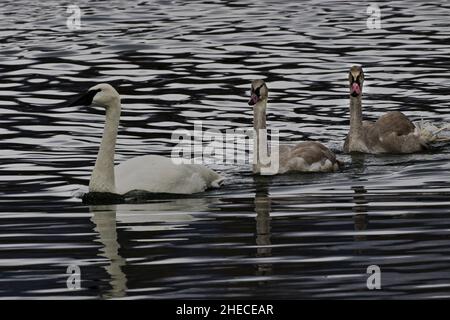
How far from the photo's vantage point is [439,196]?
15242mm

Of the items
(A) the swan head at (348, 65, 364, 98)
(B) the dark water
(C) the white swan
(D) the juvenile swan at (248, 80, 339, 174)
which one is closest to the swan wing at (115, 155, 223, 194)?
(C) the white swan

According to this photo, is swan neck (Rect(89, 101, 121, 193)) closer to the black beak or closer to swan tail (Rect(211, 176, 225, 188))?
the black beak

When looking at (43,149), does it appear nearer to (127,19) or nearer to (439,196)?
(439,196)

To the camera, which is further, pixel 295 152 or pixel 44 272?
pixel 295 152

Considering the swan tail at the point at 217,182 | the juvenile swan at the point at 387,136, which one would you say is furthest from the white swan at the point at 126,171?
the juvenile swan at the point at 387,136

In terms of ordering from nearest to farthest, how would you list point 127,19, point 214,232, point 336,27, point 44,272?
point 44,272
point 214,232
point 336,27
point 127,19

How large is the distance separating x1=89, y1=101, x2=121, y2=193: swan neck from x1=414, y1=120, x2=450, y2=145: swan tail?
16.2ft

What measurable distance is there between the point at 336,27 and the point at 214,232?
55.2 feet

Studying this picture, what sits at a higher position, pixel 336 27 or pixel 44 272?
pixel 44 272

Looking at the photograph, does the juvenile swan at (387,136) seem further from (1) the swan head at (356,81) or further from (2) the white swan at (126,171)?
(2) the white swan at (126,171)

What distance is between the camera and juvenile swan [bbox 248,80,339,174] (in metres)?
17.5

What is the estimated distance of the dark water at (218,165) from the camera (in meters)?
11.8

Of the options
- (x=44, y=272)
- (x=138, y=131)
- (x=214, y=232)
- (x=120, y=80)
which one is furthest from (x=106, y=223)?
(x=120, y=80)
